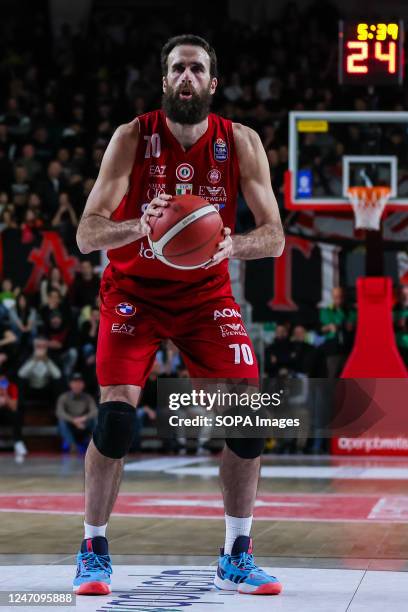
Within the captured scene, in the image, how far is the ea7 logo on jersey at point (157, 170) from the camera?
17.0 feet

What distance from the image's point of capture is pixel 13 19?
24.9m

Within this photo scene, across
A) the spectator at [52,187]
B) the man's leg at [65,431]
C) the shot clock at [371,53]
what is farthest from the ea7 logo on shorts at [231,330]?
the spectator at [52,187]

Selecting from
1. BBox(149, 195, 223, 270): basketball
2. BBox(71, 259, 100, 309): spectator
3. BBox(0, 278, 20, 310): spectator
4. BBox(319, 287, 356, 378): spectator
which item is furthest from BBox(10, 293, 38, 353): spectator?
BBox(149, 195, 223, 270): basketball

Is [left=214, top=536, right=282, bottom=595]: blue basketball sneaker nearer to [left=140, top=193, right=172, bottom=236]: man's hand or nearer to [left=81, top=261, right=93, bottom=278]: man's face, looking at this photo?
[left=140, top=193, right=172, bottom=236]: man's hand

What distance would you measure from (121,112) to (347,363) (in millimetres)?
8079

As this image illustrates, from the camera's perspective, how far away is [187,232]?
4.67 metres

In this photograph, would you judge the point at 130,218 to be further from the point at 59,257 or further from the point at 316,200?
the point at 59,257

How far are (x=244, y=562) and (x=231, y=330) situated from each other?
3.44 ft

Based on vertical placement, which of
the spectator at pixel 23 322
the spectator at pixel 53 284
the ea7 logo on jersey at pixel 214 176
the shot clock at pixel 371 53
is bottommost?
the spectator at pixel 23 322

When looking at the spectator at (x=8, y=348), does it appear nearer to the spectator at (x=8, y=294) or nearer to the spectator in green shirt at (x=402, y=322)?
the spectator at (x=8, y=294)

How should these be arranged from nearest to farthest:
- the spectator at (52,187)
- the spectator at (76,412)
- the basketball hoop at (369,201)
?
1. the basketball hoop at (369,201)
2. the spectator at (76,412)
3. the spectator at (52,187)

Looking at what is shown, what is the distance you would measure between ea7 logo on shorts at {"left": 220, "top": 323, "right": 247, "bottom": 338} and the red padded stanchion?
9.03 metres

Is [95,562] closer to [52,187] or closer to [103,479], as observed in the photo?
[103,479]

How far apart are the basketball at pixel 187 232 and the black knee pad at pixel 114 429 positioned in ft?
2.36
